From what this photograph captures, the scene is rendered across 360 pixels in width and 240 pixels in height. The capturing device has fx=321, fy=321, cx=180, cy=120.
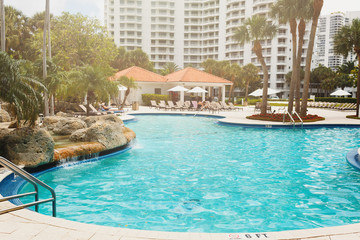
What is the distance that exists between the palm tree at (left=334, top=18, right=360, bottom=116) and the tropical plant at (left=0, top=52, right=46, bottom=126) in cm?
2267

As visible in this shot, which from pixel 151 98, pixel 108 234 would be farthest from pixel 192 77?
pixel 108 234

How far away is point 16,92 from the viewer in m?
8.07

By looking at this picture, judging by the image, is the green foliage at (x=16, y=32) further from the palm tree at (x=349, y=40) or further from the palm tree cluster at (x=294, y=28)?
the palm tree at (x=349, y=40)

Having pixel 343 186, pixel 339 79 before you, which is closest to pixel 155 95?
pixel 343 186

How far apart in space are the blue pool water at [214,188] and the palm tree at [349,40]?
1390cm

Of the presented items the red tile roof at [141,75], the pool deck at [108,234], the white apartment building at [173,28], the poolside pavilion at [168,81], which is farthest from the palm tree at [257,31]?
the white apartment building at [173,28]

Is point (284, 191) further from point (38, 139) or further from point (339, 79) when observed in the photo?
point (339, 79)

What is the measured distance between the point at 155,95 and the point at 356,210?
32.9 metres

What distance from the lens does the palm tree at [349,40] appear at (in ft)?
77.5

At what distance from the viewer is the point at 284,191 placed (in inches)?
290

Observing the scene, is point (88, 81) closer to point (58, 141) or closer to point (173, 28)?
point (58, 141)

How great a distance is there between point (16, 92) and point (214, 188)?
5.45 meters

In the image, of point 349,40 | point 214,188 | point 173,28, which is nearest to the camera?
point 214,188

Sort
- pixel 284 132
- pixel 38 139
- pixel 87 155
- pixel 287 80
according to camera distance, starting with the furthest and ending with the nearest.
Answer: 1. pixel 287 80
2. pixel 284 132
3. pixel 87 155
4. pixel 38 139
